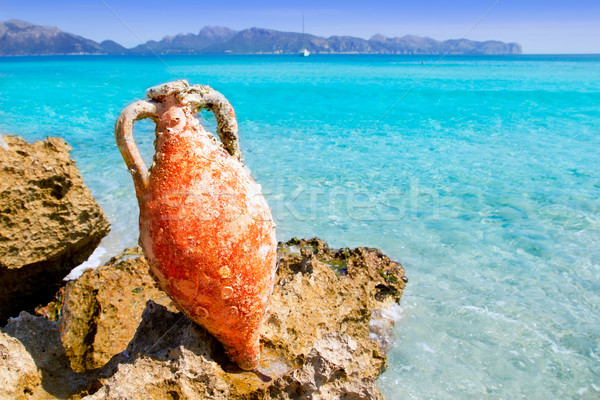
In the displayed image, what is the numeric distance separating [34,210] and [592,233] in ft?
23.6

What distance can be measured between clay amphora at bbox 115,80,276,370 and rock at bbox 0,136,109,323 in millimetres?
1548

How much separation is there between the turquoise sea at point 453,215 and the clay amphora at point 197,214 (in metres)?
0.73

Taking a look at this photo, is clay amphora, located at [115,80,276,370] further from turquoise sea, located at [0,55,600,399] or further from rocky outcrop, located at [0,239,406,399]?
turquoise sea, located at [0,55,600,399]

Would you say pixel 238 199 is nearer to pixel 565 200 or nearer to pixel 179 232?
pixel 179 232

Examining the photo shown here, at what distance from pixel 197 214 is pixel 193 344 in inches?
30.8

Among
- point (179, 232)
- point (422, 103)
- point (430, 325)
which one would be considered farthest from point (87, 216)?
point (422, 103)

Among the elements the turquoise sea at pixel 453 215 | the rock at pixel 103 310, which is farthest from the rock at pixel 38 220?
the turquoise sea at pixel 453 215

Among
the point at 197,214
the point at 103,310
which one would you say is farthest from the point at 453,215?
the point at 197,214

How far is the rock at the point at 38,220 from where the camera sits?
10.8ft

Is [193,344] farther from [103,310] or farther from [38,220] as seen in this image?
[38,220]

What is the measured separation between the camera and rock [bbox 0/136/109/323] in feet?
10.8

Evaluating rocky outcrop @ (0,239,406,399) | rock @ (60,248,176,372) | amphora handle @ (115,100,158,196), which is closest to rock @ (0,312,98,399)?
rocky outcrop @ (0,239,406,399)

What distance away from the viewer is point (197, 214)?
226cm

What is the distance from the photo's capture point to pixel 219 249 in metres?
2.31
